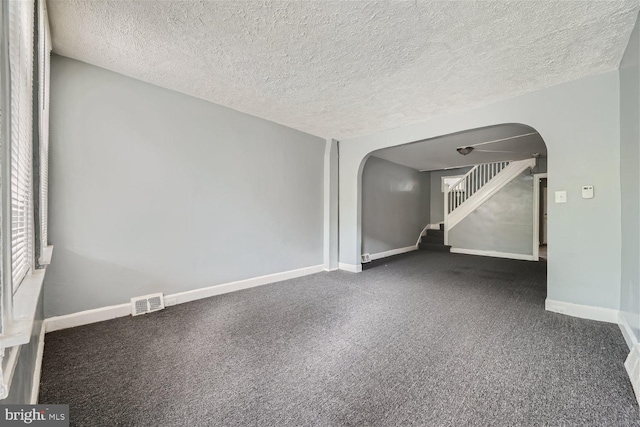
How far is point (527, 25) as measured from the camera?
176cm

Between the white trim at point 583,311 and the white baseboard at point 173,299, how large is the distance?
303 centimetres

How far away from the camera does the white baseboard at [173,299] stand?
221cm

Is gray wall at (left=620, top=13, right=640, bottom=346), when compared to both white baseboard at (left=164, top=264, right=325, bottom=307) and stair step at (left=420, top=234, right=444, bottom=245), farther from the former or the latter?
stair step at (left=420, top=234, right=444, bottom=245)

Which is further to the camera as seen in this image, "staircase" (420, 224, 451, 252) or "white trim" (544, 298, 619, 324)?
"staircase" (420, 224, 451, 252)

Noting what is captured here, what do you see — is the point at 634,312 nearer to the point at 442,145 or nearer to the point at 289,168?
the point at 442,145

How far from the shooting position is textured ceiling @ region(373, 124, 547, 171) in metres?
3.83

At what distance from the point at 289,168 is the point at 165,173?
1.72 m

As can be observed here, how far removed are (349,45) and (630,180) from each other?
7.88ft

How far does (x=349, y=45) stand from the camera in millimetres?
1980

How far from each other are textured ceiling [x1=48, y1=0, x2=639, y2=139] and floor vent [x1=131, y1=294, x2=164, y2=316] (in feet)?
7.28

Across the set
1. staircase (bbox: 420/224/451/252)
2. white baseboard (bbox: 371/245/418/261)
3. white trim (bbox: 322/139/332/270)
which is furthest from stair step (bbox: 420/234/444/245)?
white trim (bbox: 322/139/332/270)

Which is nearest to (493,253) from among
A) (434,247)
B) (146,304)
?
(434,247)

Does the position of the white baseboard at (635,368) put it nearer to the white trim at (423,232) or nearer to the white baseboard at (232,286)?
the white baseboard at (232,286)

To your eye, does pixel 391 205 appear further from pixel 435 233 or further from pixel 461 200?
pixel 461 200
